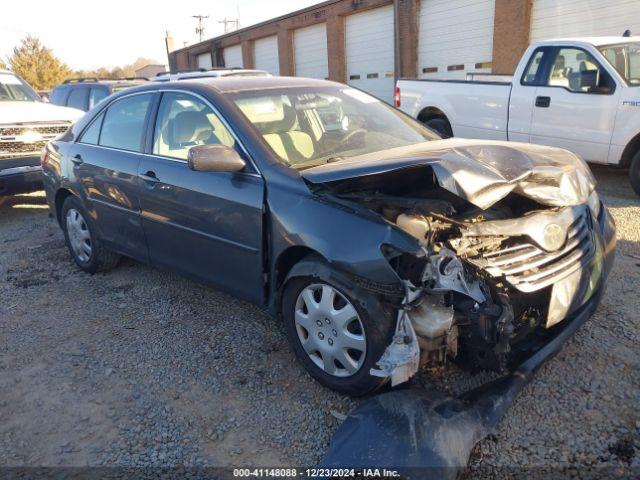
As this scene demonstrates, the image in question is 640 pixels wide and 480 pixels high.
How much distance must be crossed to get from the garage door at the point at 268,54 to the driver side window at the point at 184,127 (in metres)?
20.8

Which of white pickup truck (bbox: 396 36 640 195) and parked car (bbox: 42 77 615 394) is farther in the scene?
white pickup truck (bbox: 396 36 640 195)

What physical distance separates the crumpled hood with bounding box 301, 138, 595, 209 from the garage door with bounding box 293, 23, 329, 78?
18100mm

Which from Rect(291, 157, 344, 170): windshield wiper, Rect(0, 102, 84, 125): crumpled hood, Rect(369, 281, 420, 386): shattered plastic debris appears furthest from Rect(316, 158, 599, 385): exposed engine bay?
Rect(0, 102, 84, 125): crumpled hood

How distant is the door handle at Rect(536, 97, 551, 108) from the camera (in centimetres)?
711

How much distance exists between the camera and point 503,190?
2.56 metres

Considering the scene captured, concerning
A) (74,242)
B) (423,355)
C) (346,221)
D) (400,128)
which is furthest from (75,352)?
(400,128)

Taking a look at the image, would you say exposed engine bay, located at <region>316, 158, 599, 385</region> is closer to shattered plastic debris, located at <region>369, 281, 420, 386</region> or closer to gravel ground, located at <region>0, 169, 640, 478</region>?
shattered plastic debris, located at <region>369, 281, 420, 386</region>

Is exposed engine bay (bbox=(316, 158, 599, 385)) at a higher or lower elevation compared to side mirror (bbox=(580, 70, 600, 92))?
lower

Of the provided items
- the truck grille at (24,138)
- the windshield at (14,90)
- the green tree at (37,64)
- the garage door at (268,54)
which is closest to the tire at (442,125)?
the truck grille at (24,138)

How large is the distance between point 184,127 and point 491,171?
227cm

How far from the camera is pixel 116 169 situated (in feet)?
13.8

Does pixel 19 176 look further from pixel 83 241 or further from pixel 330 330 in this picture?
pixel 330 330

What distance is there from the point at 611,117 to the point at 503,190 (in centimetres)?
500

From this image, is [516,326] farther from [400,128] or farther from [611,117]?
[611,117]
